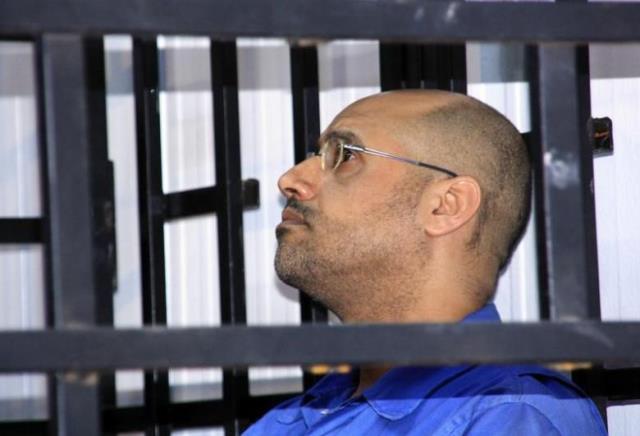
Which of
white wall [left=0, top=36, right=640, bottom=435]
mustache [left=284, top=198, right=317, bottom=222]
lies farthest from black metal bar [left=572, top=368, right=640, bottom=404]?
mustache [left=284, top=198, right=317, bottom=222]

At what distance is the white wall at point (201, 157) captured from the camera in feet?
9.49

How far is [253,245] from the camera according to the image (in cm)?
304

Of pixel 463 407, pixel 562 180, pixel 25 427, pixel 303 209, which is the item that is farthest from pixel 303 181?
pixel 562 180

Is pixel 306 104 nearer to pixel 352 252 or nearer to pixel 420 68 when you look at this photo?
pixel 420 68

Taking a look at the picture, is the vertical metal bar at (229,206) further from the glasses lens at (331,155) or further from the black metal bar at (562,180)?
the black metal bar at (562,180)

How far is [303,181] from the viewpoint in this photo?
8.78ft

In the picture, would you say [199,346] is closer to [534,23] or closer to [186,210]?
[534,23]

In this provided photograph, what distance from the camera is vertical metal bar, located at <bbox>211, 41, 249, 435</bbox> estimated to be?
292cm

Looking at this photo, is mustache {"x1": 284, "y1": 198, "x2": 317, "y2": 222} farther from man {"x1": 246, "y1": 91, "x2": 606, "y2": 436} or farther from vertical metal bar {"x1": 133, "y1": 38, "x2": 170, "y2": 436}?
vertical metal bar {"x1": 133, "y1": 38, "x2": 170, "y2": 436}

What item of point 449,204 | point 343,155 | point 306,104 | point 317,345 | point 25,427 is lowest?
point 25,427

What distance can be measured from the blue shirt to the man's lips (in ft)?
1.17

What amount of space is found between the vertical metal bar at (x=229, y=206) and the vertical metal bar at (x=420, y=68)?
0.34 m

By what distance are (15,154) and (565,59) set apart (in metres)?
2.28

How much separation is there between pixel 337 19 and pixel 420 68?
178 centimetres
